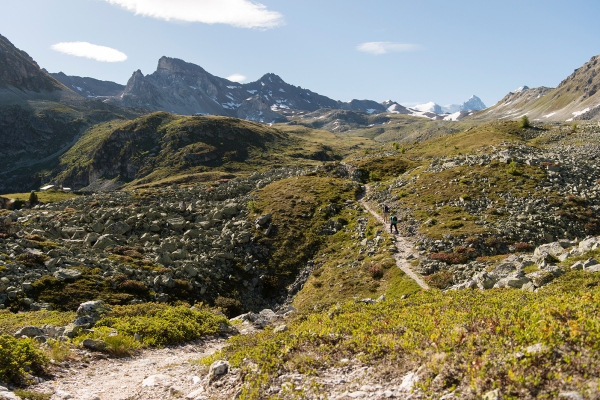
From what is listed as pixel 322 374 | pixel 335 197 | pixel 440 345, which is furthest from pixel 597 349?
pixel 335 197

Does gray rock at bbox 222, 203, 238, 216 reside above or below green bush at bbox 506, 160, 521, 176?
below

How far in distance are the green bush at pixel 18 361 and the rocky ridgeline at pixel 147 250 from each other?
14205 mm

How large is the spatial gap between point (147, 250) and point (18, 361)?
27.9 metres

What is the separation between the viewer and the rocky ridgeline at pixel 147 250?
106 feet

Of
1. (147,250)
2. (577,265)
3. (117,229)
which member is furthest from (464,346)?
(117,229)

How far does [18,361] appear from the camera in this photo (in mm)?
13758

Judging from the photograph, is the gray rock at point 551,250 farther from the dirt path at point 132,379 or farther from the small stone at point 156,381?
the small stone at point 156,381

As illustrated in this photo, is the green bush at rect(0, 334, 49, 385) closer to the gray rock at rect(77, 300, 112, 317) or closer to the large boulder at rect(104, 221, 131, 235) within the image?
the gray rock at rect(77, 300, 112, 317)

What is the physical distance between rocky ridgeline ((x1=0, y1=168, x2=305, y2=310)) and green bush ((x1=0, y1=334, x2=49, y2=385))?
14205mm

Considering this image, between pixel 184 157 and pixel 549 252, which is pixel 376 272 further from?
pixel 184 157

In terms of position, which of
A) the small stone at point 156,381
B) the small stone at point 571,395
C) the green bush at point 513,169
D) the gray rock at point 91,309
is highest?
the green bush at point 513,169

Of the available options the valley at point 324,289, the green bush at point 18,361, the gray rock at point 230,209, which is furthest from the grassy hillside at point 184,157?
the green bush at point 18,361

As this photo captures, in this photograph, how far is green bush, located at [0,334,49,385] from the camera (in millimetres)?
13211

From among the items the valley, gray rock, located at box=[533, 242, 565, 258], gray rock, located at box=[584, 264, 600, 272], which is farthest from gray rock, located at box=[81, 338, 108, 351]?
gray rock, located at box=[533, 242, 565, 258]
